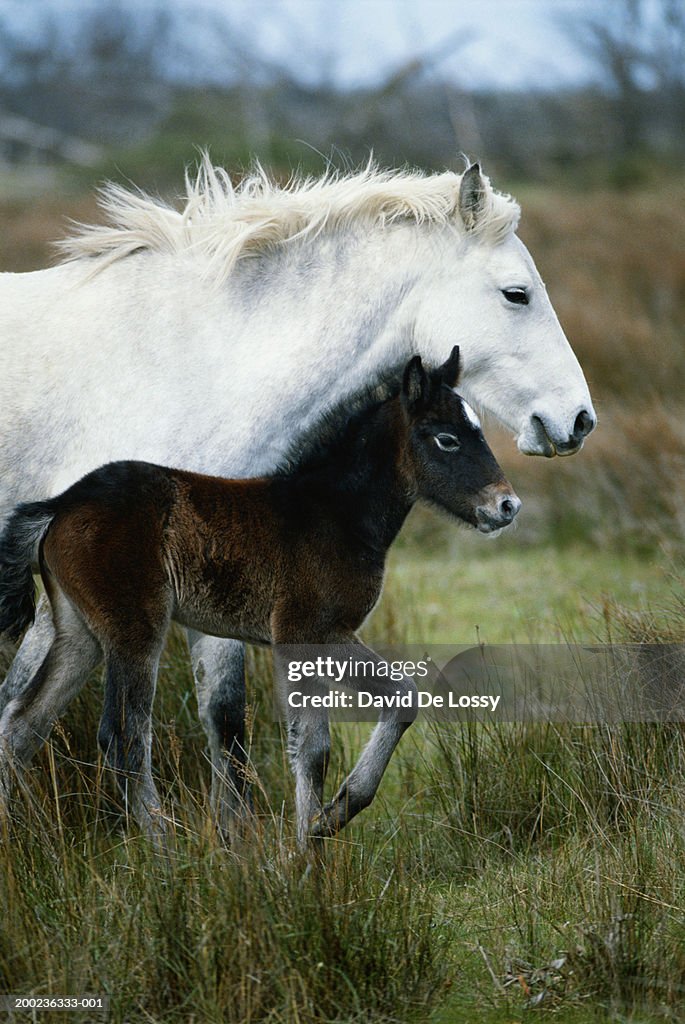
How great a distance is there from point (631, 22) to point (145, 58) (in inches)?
1270

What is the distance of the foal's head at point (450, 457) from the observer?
4168 millimetres

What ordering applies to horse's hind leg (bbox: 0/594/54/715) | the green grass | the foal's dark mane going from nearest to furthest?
1. the green grass
2. the foal's dark mane
3. horse's hind leg (bbox: 0/594/54/715)

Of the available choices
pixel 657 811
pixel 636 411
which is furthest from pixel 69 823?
pixel 636 411

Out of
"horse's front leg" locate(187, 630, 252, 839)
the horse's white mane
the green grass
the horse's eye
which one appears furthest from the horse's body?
the horse's white mane

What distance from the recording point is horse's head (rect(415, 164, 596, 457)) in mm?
4660

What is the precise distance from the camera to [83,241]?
5172mm

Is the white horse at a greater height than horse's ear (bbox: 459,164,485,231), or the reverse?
horse's ear (bbox: 459,164,485,231)

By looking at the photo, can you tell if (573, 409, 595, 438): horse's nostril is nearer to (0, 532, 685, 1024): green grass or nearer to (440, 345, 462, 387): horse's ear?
(440, 345, 462, 387): horse's ear

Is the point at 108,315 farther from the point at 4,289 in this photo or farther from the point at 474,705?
the point at 474,705

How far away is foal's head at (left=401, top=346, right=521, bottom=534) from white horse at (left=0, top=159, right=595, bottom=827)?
0.52 m

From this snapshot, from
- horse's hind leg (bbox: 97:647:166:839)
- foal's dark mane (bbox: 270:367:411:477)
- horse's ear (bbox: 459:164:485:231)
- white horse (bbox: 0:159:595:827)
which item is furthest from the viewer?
horse's ear (bbox: 459:164:485:231)

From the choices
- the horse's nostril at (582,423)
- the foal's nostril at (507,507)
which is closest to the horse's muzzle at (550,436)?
the horse's nostril at (582,423)

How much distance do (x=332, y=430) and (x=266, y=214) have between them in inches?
45.5

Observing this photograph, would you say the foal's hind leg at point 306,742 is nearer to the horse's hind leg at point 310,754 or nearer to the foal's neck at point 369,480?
the horse's hind leg at point 310,754
